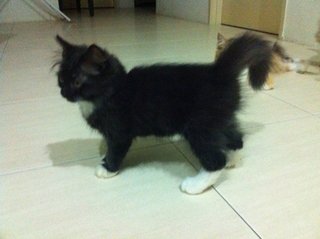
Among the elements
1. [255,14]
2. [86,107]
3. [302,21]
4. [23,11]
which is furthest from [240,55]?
[23,11]

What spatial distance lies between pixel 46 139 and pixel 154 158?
0.38 meters

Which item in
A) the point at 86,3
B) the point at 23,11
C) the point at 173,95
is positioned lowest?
the point at 86,3

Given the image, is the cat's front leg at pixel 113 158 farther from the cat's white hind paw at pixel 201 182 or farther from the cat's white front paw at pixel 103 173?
the cat's white hind paw at pixel 201 182

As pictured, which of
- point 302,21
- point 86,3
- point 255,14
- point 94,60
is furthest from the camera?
point 86,3

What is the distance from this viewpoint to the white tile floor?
2.31ft

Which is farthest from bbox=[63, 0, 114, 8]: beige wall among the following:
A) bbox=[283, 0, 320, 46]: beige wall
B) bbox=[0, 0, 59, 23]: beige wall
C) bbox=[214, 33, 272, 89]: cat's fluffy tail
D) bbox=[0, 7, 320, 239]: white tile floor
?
bbox=[214, 33, 272, 89]: cat's fluffy tail

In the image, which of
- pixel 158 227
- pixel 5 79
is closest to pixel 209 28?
pixel 5 79

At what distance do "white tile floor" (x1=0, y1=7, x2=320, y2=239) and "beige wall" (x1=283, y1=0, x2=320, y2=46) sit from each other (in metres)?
0.98

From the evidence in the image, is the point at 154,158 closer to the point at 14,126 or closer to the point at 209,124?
the point at 209,124

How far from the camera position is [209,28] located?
3.25 meters

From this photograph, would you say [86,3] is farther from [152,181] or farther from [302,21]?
[152,181]

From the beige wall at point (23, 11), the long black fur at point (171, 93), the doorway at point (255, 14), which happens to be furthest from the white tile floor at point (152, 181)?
the beige wall at point (23, 11)

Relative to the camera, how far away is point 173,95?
78 centimetres

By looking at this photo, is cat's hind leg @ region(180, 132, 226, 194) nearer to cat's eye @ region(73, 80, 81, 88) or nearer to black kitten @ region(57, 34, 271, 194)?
black kitten @ region(57, 34, 271, 194)
